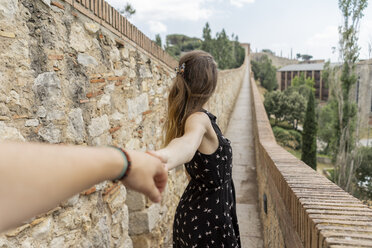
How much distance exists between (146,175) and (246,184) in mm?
4651

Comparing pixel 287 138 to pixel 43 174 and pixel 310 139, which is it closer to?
pixel 310 139

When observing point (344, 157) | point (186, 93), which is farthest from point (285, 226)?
point (344, 157)

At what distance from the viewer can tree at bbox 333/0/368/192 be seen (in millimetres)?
15047

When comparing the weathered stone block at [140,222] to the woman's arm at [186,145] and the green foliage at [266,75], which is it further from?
the green foliage at [266,75]

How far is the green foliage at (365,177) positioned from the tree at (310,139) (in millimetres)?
2824

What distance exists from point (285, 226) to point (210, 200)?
56cm

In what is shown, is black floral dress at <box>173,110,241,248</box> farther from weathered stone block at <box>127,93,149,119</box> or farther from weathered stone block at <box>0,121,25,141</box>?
weathered stone block at <box>127,93,149,119</box>

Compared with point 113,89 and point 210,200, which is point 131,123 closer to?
point 113,89

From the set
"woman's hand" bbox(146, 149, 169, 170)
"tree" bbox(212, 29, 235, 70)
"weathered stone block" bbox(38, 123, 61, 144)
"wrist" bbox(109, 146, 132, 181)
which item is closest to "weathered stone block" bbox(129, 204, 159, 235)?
"weathered stone block" bbox(38, 123, 61, 144)

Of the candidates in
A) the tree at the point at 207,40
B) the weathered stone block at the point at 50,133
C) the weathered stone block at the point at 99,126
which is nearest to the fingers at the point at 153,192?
the weathered stone block at the point at 50,133

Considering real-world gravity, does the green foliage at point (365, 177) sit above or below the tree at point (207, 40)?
below

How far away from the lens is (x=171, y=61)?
12.6 feet

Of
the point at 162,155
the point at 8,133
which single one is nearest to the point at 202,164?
the point at 162,155

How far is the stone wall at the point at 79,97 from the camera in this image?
1.37 m
